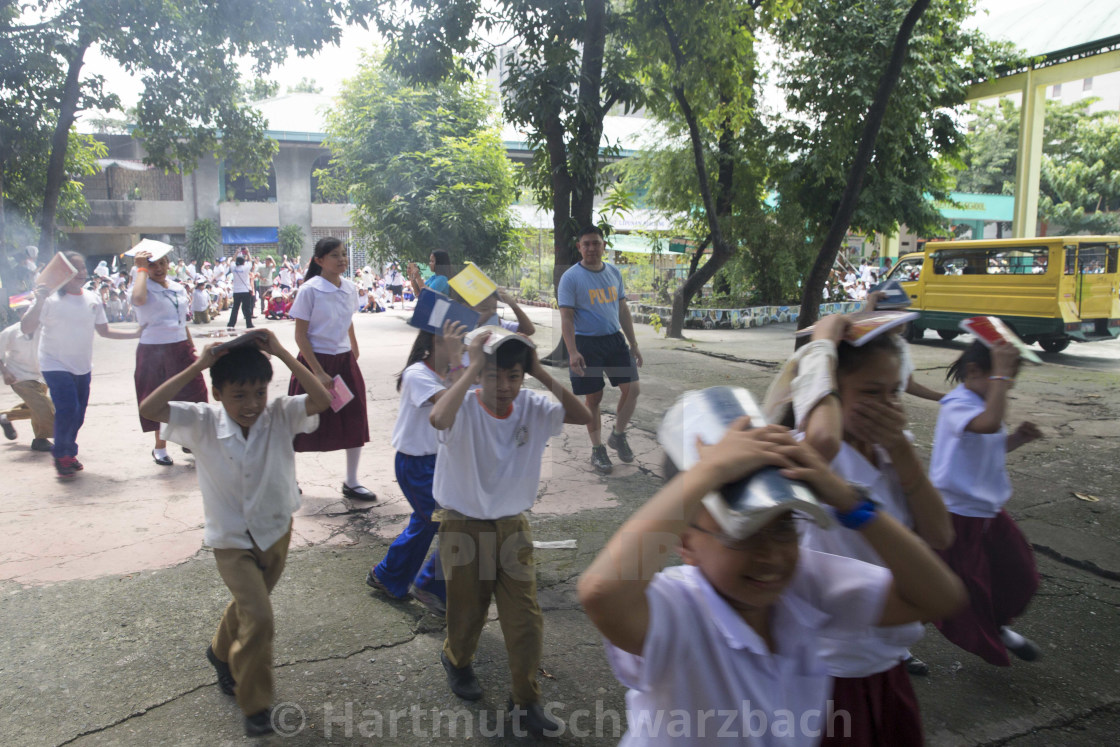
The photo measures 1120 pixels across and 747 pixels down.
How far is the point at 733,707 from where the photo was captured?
1.34 m

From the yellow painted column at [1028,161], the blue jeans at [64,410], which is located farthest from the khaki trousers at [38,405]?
the yellow painted column at [1028,161]

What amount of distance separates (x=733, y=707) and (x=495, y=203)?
14352mm

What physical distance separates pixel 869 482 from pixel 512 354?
1227mm

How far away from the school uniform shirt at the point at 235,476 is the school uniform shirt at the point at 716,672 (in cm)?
178

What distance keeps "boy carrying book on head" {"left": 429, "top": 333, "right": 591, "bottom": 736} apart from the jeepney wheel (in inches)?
460

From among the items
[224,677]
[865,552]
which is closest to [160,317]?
[224,677]

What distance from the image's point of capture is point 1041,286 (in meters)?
11.6

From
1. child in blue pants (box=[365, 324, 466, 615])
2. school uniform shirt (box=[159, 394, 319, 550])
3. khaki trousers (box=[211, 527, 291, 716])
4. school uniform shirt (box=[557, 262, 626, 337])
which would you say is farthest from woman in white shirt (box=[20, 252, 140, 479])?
khaki trousers (box=[211, 527, 291, 716])

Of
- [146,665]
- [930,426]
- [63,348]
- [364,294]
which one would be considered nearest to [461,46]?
[63,348]

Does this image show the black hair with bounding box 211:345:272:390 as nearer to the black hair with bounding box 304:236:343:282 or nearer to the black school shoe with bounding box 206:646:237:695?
the black school shoe with bounding box 206:646:237:695

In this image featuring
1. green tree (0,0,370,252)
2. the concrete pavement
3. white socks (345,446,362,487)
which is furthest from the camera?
green tree (0,0,370,252)

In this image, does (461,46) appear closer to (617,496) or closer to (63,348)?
(63,348)

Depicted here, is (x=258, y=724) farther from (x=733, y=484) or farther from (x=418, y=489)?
(x=733, y=484)

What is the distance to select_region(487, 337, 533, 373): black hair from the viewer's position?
2.63 meters
